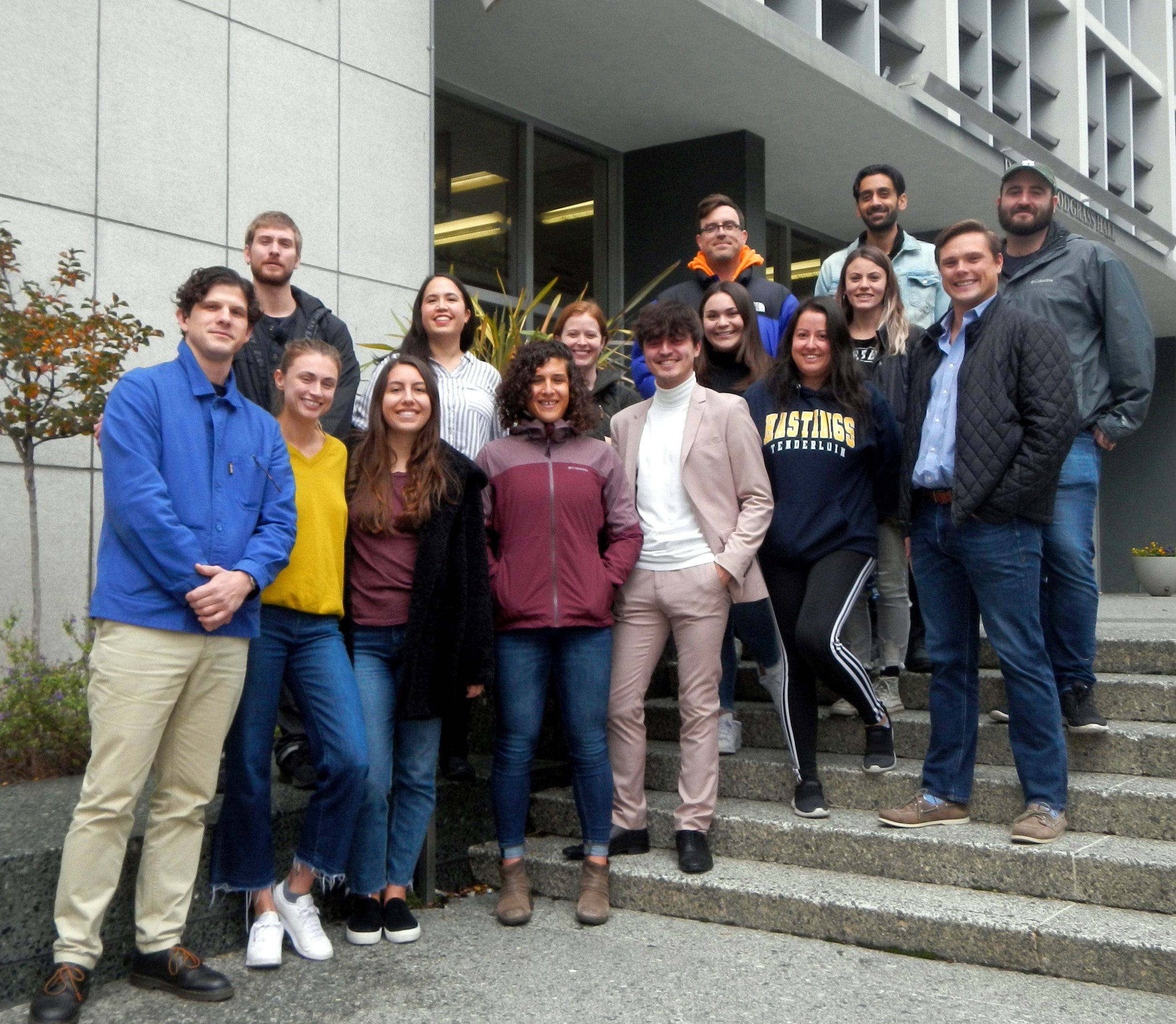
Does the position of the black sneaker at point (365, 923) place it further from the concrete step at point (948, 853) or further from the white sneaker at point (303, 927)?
the concrete step at point (948, 853)

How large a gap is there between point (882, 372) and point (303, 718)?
2.71 m

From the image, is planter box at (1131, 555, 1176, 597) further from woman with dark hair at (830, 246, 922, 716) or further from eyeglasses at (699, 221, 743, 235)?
eyeglasses at (699, 221, 743, 235)

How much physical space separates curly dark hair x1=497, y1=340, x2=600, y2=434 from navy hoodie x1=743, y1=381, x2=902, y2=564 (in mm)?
753

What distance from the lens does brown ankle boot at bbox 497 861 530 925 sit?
4.47m

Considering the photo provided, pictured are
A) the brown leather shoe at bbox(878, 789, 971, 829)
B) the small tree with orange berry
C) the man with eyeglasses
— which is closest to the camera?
the brown leather shoe at bbox(878, 789, 971, 829)

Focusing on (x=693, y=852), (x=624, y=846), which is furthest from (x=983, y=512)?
(x=624, y=846)

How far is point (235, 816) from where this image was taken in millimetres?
Answer: 3963

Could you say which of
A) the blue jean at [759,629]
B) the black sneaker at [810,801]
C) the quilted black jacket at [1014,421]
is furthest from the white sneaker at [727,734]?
the quilted black jacket at [1014,421]

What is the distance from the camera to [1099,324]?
470cm

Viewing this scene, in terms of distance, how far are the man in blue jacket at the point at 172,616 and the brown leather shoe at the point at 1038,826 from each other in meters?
2.59

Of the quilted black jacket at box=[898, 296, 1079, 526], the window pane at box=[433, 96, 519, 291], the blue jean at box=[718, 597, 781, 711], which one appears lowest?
the blue jean at box=[718, 597, 781, 711]

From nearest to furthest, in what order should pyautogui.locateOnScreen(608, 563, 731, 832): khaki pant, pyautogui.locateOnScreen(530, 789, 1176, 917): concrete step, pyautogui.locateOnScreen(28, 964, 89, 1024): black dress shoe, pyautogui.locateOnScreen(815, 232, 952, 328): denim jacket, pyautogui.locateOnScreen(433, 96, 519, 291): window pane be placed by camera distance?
1. pyautogui.locateOnScreen(28, 964, 89, 1024): black dress shoe
2. pyautogui.locateOnScreen(530, 789, 1176, 917): concrete step
3. pyautogui.locateOnScreen(608, 563, 731, 832): khaki pant
4. pyautogui.locateOnScreen(815, 232, 952, 328): denim jacket
5. pyautogui.locateOnScreen(433, 96, 519, 291): window pane

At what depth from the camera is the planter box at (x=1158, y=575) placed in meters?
16.5

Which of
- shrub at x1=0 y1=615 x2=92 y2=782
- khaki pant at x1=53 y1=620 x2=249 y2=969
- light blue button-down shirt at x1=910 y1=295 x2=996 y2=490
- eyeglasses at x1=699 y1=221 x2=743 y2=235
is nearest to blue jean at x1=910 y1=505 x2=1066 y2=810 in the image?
light blue button-down shirt at x1=910 y1=295 x2=996 y2=490
